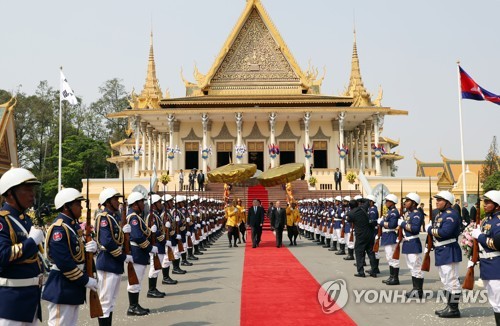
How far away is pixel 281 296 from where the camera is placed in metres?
9.06

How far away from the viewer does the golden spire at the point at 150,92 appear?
130 ft

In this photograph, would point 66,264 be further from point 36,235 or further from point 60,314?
point 36,235

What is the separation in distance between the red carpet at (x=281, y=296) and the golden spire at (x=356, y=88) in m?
27.3

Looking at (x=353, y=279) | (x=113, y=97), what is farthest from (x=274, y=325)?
(x=113, y=97)

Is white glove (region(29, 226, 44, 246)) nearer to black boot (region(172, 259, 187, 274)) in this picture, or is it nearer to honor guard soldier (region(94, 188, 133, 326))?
honor guard soldier (region(94, 188, 133, 326))

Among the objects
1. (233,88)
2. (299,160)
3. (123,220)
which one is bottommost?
(123,220)

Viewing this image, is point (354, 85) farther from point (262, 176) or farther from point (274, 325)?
point (274, 325)

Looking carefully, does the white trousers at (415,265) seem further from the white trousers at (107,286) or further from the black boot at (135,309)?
the white trousers at (107,286)

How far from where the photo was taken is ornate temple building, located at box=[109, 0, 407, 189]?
3900cm

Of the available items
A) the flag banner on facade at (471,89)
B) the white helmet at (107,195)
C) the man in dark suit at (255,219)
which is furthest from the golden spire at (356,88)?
the white helmet at (107,195)

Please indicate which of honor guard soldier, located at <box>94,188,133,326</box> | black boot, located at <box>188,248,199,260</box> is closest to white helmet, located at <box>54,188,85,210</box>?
honor guard soldier, located at <box>94,188,133,326</box>

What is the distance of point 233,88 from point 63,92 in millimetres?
19423

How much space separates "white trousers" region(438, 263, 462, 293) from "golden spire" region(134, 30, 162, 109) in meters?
33.9

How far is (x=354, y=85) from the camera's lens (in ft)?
138
